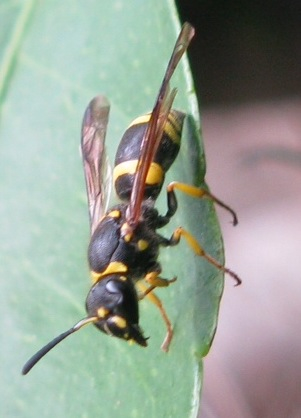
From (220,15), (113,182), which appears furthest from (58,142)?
(220,15)

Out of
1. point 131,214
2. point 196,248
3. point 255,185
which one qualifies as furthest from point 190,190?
point 255,185

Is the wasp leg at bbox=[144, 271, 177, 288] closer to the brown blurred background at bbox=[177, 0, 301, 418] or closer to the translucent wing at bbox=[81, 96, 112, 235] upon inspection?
the translucent wing at bbox=[81, 96, 112, 235]

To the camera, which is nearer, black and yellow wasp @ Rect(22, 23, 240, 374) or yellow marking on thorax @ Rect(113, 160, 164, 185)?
black and yellow wasp @ Rect(22, 23, 240, 374)

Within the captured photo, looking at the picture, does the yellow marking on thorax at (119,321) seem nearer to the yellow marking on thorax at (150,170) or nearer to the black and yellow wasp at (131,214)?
the black and yellow wasp at (131,214)

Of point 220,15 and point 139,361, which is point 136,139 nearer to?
point 139,361

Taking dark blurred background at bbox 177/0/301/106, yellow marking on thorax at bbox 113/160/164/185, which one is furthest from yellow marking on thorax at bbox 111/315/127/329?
dark blurred background at bbox 177/0/301/106
